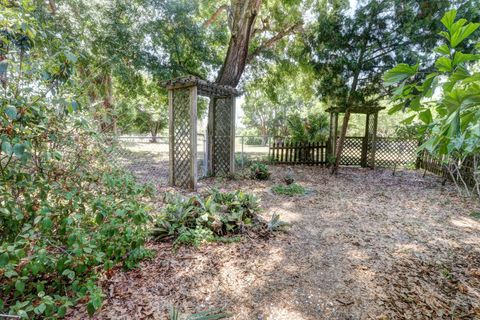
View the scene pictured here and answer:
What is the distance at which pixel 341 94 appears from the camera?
6.46 metres

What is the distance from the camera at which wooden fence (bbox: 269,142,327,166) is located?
8641 millimetres

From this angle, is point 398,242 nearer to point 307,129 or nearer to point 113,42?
point 307,129

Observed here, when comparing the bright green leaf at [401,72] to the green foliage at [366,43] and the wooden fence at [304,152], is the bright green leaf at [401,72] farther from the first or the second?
the wooden fence at [304,152]

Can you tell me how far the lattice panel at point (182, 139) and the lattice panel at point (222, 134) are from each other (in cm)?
141

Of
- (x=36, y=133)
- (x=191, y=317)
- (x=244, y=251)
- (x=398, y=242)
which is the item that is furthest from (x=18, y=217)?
(x=398, y=242)

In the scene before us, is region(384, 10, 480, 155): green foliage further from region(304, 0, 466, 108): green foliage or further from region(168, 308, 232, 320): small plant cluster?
region(304, 0, 466, 108): green foliage

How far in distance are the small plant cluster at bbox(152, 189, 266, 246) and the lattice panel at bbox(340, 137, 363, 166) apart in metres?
6.90

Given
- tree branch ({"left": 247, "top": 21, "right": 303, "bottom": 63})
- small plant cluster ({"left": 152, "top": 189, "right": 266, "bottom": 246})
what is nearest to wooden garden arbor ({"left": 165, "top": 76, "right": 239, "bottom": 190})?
small plant cluster ({"left": 152, "top": 189, "right": 266, "bottom": 246})

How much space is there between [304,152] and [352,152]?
76.5 inches

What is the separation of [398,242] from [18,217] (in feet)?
12.2

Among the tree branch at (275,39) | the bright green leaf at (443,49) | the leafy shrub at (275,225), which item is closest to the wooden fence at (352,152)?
the tree branch at (275,39)

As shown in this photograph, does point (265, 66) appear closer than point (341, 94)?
No

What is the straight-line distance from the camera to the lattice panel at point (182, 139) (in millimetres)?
4992

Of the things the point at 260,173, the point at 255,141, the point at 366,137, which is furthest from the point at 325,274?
the point at 255,141
